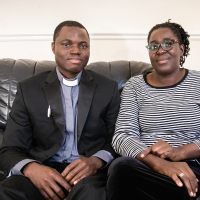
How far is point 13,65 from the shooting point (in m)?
1.92

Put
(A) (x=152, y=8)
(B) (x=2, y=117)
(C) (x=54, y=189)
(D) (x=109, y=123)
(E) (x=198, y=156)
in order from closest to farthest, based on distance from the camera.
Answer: (C) (x=54, y=189)
(E) (x=198, y=156)
(D) (x=109, y=123)
(B) (x=2, y=117)
(A) (x=152, y=8)

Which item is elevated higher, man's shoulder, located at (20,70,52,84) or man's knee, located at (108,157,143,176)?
man's shoulder, located at (20,70,52,84)

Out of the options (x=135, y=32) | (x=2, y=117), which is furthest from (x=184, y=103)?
(x=2, y=117)

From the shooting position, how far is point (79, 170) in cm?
126

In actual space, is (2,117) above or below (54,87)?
below

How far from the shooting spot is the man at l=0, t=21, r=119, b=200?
141 centimetres

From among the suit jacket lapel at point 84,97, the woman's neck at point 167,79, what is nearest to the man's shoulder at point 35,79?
the suit jacket lapel at point 84,97

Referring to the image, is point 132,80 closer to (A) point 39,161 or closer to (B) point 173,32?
(B) point 173,32

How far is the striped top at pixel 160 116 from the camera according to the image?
4.66ft

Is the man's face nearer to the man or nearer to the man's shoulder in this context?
the man

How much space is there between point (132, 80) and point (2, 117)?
41.6 inches

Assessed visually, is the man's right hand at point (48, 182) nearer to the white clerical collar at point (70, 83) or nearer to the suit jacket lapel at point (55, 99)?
the suit jacket lapel at point (55, 99)

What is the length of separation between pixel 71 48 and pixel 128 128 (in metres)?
0.62

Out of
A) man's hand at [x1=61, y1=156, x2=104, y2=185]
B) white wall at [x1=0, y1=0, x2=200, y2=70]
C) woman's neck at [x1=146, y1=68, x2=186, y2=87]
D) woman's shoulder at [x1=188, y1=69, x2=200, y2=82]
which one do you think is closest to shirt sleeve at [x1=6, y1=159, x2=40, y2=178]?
man's hand at [x1=61, y1=156, x2=104, y2=185]
